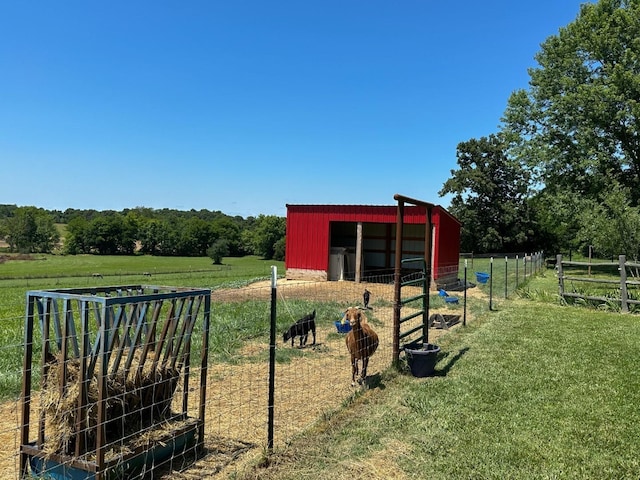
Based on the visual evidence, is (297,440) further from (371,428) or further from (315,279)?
(315,279)

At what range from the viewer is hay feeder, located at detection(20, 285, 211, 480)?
3.28 metres

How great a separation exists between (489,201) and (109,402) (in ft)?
164

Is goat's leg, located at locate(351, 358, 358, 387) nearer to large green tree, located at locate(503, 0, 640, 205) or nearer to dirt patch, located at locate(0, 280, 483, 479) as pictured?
dirt patch, located at locate(0, 280, 483, 479)

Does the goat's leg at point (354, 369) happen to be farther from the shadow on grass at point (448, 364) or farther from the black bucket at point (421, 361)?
the shadow on grass at point (448, 364)

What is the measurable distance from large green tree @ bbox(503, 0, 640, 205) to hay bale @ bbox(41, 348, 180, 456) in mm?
28657

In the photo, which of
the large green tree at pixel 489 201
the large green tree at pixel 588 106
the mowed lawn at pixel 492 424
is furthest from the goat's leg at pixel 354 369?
the large green tree at pixel 489 201

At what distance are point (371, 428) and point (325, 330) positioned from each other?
5.29 metres

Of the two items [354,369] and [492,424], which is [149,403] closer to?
[354,369]

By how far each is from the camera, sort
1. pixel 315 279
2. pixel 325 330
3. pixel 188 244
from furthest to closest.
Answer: pixel 188 244 < pixel 315 279 < pixel 325 330

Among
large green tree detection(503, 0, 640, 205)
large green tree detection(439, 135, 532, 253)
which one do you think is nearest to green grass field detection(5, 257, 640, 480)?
large green tree detection(503, 0, 640, 205)

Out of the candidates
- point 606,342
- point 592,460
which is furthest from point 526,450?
point 606,342

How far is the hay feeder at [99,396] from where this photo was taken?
3.28 m

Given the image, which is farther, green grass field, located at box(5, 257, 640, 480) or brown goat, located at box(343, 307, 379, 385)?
brown goat, located at box(343, 307, 379, 385)

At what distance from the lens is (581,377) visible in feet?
21.5
